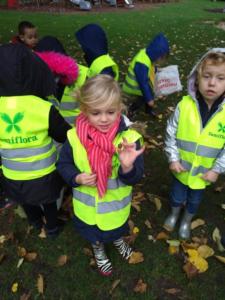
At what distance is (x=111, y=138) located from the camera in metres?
2.11

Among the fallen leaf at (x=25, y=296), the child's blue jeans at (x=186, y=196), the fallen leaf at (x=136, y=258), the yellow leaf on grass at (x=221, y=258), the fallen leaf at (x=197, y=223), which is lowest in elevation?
the fallen leaf at (x=25, y=296)

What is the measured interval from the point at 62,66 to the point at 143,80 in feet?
6.09

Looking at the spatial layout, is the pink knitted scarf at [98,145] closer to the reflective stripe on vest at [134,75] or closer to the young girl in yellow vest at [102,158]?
Result: the young girl in yellow vest at [102,158]

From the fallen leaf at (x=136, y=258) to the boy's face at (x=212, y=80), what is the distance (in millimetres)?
1591

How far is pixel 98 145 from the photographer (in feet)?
6.96

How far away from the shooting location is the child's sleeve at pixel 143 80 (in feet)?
15.3

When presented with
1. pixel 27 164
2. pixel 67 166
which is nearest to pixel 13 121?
pixel 27 164

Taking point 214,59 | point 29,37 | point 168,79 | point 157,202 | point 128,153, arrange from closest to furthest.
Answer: point 128,153 < point 214,59 < point 157,202 < point 29,37 < point 168,79

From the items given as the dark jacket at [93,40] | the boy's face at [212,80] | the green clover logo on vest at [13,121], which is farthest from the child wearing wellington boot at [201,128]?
the dark jacket at [93,40]

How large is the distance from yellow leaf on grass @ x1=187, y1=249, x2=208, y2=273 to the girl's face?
63.8 inches

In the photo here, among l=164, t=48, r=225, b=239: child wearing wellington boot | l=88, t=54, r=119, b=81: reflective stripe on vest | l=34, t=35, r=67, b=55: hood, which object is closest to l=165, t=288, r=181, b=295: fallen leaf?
l=164, t=48, r=225, b=239: child wearing wellington boot

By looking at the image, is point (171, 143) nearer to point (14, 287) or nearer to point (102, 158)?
point (102, 158)

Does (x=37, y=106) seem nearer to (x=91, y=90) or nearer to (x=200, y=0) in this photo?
(x=91, y=90)

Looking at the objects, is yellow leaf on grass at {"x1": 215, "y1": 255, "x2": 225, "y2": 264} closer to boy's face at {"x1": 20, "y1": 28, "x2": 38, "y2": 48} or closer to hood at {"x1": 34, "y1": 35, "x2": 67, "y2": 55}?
hood at {"x1": 34, "y1": 35, "x2": 67, "y2": 55}
